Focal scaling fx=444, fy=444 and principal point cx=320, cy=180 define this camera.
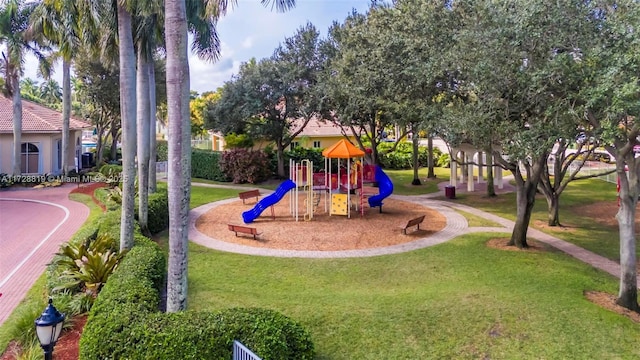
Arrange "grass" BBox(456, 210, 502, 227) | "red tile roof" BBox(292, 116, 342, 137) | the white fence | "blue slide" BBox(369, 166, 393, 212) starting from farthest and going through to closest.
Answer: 1. "red tile roof" BBox(292, 116, 342, 137)
2. "blue slide" BBox(369, 166, 393, 212)
3. "grass" BBox(456, 210, 502, 227)
4. the white fence

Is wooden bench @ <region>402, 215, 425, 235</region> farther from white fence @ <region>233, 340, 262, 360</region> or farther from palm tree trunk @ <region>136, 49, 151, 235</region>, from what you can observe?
white fence @ <region>233, 340, 262, 360</region>

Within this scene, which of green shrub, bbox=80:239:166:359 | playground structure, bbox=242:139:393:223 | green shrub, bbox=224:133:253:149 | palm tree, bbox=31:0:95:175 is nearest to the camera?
green shrub, bbox=80:239:166:359

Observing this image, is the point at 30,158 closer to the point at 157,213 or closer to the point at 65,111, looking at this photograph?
the point at 65,111

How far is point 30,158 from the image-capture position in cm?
3197

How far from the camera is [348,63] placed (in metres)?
21.9

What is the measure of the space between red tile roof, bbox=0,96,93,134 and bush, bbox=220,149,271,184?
12.4 metres

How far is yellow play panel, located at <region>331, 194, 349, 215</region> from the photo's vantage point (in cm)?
2016

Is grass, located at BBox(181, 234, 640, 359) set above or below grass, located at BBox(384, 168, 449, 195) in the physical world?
below

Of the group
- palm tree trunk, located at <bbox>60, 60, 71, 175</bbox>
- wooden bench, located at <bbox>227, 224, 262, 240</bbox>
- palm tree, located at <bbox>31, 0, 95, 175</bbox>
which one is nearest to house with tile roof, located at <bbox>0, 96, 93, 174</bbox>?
palm tree trunk, located at <bbox>60, 60, 71, 175</bbox>

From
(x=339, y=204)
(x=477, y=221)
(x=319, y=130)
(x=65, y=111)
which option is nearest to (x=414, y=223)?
(x=339, y=204)

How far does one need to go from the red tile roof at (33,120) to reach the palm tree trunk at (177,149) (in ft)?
94.7

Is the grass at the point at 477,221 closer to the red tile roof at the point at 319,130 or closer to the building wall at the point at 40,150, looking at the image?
the red tile roof at the point at 319,130

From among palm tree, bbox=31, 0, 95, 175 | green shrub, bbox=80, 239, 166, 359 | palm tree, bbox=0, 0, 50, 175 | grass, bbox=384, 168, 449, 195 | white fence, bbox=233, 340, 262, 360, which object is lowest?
white fence, bbox=233, 340, 262, 360

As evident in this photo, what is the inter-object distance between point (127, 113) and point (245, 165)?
64.4 ft
